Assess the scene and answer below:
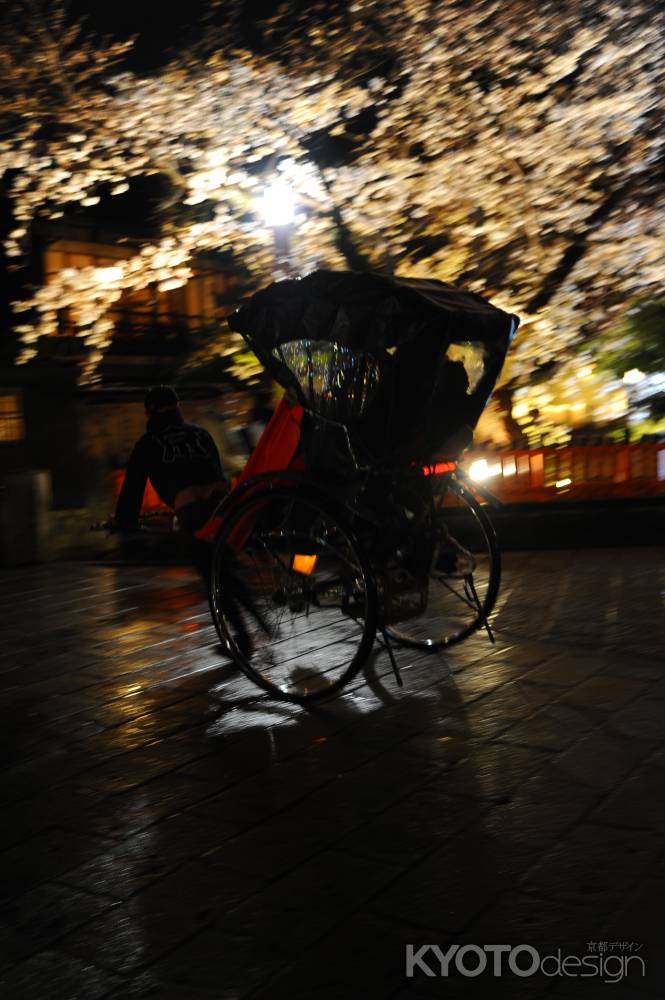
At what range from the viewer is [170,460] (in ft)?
19.7

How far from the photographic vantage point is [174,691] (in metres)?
5.25

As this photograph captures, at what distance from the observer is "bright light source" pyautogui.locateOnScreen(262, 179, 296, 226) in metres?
12.0

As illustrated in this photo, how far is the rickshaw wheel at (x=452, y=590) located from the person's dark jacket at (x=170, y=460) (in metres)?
1.48

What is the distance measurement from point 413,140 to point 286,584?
8611mm

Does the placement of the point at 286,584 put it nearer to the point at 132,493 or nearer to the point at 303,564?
the point at 303,564

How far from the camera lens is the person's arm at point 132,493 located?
5672mm

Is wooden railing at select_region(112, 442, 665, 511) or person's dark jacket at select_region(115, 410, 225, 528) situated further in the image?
wooden railing at select_region(112, 442, 665, 511)

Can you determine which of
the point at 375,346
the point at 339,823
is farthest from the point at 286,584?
the point at 339,823

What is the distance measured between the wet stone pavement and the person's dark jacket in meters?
1.04

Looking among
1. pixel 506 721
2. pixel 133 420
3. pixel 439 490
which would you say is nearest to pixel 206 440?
pixel 439 490

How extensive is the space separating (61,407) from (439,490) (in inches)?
673

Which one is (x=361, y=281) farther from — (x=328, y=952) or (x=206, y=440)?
(x=328, y=952)

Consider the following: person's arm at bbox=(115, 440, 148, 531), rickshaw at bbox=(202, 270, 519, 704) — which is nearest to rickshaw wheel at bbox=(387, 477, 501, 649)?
rickshaw at bbox=(202, 270, 519, 704)

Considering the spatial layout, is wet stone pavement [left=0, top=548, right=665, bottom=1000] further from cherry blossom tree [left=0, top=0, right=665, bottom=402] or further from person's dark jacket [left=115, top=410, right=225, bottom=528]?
cherry blossom tree [left=0, top=0, right=665, bottom=402]
